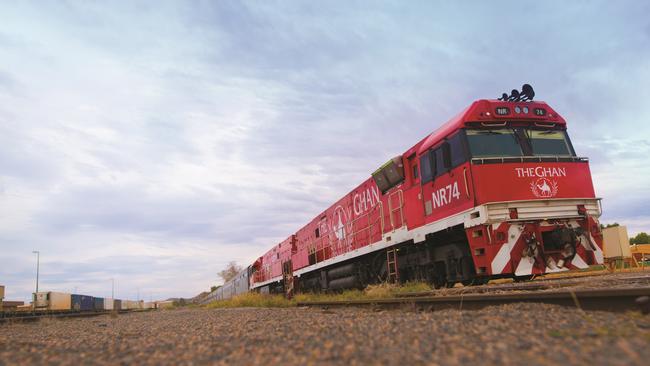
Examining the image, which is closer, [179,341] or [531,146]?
[179,341]

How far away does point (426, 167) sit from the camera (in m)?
9.72

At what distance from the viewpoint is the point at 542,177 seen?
8.19 meters

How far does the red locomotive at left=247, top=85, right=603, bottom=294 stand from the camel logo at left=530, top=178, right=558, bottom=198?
2 cm

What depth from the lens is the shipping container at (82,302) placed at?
35375 mm

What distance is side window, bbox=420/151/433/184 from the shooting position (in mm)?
9515

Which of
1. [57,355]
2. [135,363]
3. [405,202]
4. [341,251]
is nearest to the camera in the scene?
[135,363]

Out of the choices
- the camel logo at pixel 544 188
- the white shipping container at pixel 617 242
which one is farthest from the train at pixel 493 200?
the white shipping container at pixel 617 242

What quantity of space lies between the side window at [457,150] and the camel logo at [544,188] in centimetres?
129

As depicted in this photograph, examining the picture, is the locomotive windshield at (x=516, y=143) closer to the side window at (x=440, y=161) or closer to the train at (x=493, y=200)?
the train at (x=493, y=200)

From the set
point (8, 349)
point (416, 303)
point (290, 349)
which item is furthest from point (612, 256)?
point (8, 349)

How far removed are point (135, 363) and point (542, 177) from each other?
733 centimetres

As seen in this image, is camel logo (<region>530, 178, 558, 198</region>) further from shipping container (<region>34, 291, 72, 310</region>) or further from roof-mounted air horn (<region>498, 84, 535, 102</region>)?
shipping container (<region>34, 291, 72, 310</region>)

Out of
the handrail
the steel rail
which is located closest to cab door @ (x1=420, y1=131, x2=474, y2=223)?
the handrail

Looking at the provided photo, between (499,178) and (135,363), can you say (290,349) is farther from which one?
(499,178)
